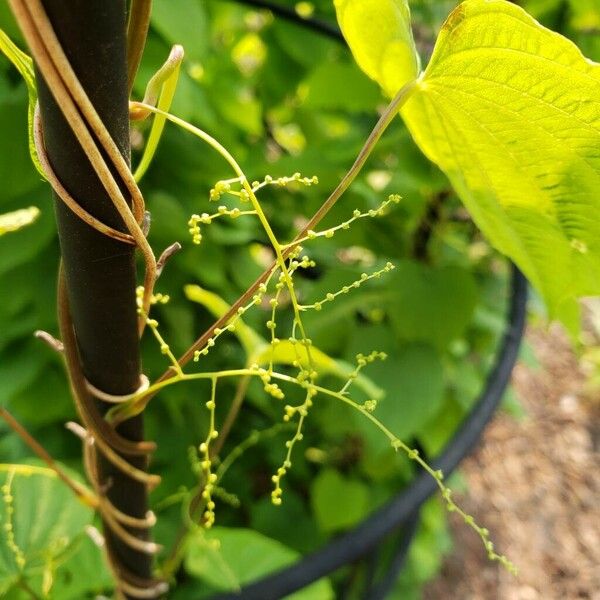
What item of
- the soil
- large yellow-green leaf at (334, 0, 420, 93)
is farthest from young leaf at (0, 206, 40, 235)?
the soil

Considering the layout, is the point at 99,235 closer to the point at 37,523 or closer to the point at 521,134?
the point at 521,134

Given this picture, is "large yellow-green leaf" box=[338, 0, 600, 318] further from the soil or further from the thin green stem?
the soil

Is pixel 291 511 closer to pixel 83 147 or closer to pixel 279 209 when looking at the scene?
pixel 279 209

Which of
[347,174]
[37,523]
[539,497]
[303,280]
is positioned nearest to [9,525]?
[37,523]

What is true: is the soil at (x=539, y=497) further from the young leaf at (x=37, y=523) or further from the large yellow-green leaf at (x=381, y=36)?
the large yellow-green leaf at (x=381, y=36)

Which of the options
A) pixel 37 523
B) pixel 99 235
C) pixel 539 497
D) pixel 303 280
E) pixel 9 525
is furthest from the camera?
pixel 539 497

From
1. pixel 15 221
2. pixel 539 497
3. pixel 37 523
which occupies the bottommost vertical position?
pixel 539 497

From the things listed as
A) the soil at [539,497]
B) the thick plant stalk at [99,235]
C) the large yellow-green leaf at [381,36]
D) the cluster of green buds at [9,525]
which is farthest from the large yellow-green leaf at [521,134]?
the soil at [539,497]
